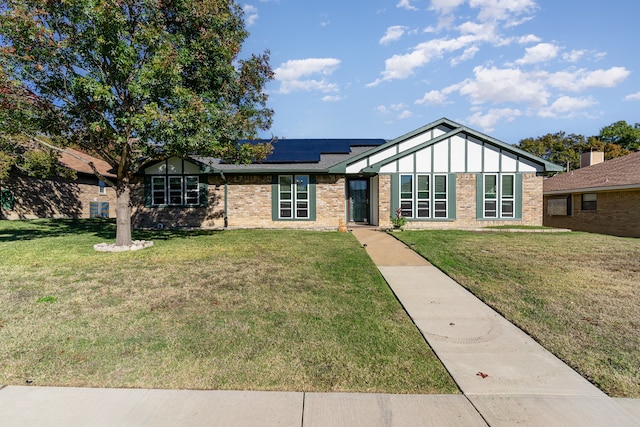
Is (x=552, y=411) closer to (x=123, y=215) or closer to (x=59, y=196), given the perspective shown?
(x=123, y=215)

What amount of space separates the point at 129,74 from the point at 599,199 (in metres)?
20.6

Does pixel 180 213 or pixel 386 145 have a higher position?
pixel 386 145

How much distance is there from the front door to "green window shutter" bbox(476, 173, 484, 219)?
520cm

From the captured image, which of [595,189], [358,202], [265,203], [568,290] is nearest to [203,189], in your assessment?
[265,203]

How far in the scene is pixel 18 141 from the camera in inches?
698

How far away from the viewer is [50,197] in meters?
22.8

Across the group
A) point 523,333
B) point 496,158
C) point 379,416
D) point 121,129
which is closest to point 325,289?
point 523,333

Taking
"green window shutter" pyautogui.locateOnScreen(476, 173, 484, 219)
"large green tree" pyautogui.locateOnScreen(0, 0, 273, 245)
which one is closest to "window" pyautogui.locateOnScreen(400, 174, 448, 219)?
"green window shutter" pyautogui.locateOnScreen(476, 173, 484, 219)

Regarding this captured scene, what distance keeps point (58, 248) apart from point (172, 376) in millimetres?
9299

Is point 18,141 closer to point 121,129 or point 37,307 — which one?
point 121,129

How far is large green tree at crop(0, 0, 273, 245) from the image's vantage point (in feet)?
28.0

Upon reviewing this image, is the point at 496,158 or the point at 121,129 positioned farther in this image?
the point at 496,158

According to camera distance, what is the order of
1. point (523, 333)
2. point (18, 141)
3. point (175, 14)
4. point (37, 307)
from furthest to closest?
point (18, 141)
point (175, 14)
point (37, 307)
point (523, 333)

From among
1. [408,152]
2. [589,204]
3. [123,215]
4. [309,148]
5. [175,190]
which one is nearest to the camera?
[123,215]
